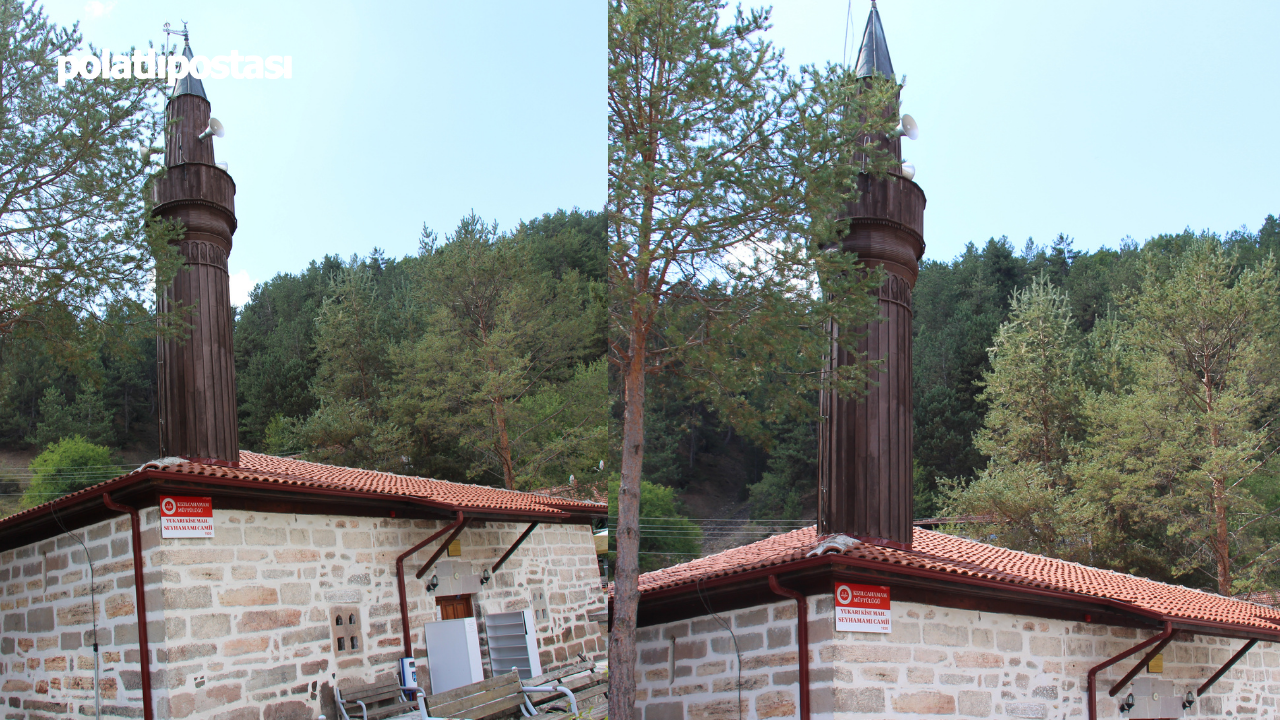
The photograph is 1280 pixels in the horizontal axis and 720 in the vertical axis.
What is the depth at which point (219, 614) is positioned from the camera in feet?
23.7

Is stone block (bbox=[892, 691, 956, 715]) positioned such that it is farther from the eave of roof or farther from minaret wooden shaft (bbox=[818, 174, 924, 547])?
the eave of roof

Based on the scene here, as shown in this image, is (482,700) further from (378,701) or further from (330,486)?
(330,486)

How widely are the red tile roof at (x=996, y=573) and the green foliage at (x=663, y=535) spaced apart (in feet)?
52.5

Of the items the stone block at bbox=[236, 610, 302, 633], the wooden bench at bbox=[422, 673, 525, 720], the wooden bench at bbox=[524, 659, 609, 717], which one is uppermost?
the stone block at bbox=[236, 610, 302, 633]

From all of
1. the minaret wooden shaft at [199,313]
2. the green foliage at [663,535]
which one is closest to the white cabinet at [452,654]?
the minaret wooden shaft at [199,313]

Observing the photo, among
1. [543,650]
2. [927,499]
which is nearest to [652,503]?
[927,499]

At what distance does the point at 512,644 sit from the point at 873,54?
738cm

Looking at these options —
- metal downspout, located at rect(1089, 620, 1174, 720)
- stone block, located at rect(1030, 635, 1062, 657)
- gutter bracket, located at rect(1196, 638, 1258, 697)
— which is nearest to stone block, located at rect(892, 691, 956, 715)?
stone block, located at rect(1030, 635, 1062, 657)

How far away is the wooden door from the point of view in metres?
9.67

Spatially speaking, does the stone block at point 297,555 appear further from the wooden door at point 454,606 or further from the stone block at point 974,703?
the stone block at point 974,703

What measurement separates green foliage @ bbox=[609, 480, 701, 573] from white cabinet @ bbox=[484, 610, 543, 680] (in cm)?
1558

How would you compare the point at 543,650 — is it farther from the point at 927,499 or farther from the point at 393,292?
the point at 393,292

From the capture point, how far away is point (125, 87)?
845cm

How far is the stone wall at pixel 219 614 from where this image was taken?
699cm
